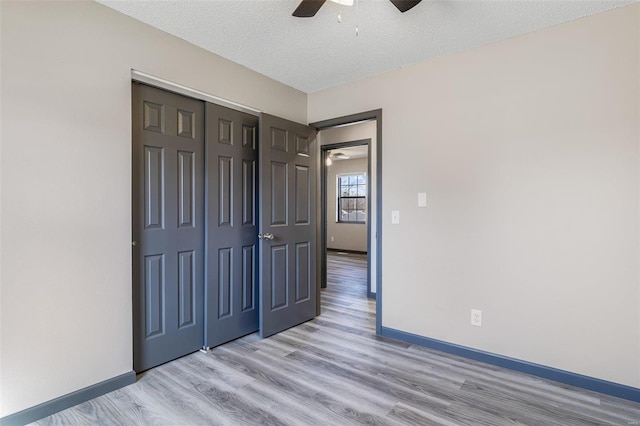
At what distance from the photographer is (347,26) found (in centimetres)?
230

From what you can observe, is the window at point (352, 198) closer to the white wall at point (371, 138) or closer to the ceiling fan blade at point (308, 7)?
the white wall at point (371, 138)

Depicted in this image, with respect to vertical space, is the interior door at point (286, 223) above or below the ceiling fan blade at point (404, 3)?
below

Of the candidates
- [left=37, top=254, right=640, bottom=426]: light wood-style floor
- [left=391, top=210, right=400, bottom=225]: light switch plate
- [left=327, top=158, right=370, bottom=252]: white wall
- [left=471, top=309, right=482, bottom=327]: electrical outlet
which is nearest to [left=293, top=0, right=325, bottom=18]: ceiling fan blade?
[left=391, top=210, right=400, bottom=225]: light switch plate

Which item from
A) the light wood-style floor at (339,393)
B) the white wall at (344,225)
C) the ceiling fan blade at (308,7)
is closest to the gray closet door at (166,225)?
the light wood-style floor at (339,393)

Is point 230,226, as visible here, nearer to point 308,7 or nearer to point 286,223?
point 286,223

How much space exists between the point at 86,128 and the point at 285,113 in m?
1.89

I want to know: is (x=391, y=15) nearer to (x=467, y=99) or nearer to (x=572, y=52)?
(x=467, y=99)

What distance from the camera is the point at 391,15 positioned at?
2162 mm

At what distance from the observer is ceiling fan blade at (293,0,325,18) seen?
1.78 m

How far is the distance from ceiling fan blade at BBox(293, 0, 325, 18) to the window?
22.2 ft

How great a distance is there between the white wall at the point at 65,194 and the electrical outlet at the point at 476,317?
8.56 ft

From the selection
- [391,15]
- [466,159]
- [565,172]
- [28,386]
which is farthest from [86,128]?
[565,172]

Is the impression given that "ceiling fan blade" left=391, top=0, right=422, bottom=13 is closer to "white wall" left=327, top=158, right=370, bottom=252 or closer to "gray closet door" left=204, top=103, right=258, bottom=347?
"gray closet door" left=204, top=103, right=258, bottom=347

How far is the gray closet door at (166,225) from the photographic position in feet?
7.66
